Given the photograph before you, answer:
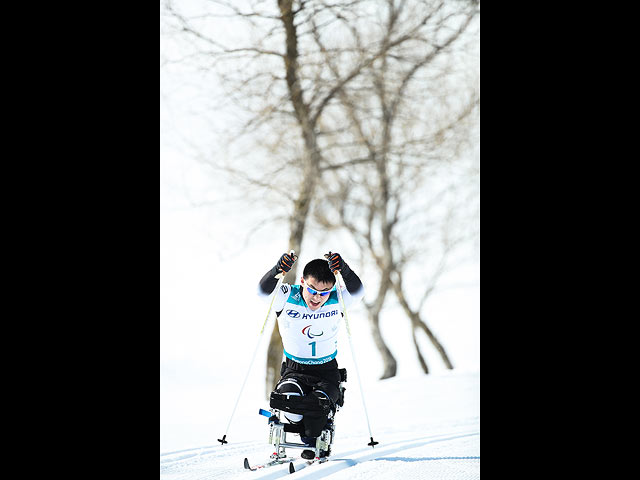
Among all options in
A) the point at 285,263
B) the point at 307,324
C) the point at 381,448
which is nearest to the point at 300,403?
the point at 307,324

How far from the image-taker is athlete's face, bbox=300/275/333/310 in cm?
265

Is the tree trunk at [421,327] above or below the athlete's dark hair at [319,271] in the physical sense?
below

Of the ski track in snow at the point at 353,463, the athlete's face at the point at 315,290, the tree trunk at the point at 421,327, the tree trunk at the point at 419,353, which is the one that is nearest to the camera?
the ski track in snow at the point at 353,463

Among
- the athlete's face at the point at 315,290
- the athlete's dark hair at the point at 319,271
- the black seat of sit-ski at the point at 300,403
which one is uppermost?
the athlete's dark hair at the point at 319,271

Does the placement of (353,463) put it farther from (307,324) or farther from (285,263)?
(285,263)

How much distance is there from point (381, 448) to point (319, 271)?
3.52 ft

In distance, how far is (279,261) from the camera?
264 centimetres

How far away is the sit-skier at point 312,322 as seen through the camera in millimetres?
2637

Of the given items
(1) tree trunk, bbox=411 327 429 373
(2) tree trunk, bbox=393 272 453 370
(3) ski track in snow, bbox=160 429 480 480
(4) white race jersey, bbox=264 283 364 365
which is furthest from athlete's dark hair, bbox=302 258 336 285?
(1) tree trunk, bbox=411 327 429 373

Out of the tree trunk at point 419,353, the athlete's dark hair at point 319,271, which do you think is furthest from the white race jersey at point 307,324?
the tree trunk at point 419,353

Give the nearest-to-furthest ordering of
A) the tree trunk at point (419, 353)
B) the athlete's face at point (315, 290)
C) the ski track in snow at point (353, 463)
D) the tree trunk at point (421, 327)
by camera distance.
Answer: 1. the ski track in snow at point (353, 463)
2. the athlete's face at point (315, 290)
3. the tree trunk at point (421, 327)
4. the tree trunk at point (419, 353)

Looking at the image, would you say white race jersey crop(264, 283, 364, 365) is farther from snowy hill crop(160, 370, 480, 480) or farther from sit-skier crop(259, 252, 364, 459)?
snowy hill crop(160, 370, 480, 480)

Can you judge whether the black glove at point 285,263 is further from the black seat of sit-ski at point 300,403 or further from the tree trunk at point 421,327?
the tree trunk at point 421,327
